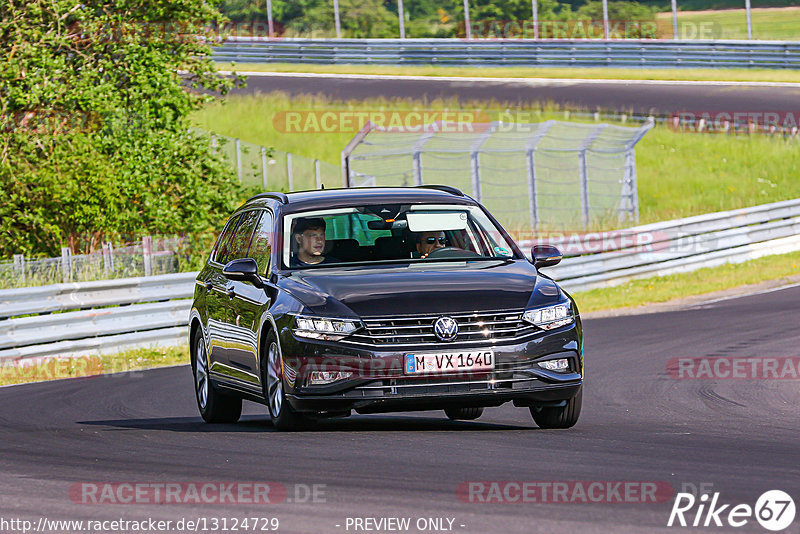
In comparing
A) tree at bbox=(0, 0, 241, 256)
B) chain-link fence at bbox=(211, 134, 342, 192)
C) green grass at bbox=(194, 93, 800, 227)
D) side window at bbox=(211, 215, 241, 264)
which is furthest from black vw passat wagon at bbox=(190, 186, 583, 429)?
green grass at bbox=(194, 93, 800, 227)

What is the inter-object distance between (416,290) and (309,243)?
135cm

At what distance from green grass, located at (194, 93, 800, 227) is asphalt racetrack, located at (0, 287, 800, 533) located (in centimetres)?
2130

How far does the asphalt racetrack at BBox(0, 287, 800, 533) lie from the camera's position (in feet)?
21.4

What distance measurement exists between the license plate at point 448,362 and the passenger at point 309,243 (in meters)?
1.43

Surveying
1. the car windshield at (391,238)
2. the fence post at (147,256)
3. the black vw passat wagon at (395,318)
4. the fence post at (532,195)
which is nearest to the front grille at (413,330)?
the black vw passat wagon at (395,318)

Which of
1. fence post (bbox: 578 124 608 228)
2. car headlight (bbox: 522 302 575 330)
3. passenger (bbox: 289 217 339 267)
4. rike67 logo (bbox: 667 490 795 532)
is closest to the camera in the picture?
rike67 logo (bbox: 667 490 795 532)

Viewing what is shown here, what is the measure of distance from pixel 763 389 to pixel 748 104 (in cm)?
2862

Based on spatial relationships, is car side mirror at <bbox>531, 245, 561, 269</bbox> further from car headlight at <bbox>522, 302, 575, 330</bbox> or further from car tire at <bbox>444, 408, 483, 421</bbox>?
car tire at <bbox>444, 408, 483, 421</bbox>

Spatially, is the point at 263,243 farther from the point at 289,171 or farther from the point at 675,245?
the point at 289,171

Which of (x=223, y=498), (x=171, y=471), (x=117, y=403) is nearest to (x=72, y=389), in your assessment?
(x=117, y=403)

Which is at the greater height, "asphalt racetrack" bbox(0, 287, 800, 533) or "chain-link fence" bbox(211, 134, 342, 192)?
"asphalt racetrack" bbox(0, 287, 800, 533)

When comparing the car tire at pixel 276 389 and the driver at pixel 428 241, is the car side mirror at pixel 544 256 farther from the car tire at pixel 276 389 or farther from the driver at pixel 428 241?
the car tire at pixel 276 389

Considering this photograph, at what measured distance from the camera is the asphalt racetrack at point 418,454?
652 cm

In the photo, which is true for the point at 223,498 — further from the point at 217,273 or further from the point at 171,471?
the point at 217,273
